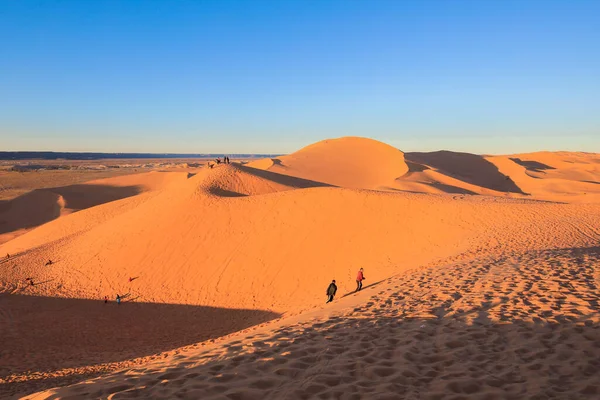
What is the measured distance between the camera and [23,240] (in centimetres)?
3020

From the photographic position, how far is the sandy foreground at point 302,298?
5098 millimetres

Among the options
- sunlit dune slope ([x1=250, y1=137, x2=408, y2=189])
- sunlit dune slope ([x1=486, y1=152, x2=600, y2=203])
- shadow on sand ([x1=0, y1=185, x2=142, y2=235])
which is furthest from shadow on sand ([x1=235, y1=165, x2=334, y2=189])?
shadow on sand ([x1=0, y1=185, x2=142, y2=235])

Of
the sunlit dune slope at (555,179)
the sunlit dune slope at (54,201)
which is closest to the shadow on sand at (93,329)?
the sunlit dune slope at (54,201)

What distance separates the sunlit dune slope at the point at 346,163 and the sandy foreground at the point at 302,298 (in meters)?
13.7

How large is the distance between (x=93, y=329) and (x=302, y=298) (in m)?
7.76

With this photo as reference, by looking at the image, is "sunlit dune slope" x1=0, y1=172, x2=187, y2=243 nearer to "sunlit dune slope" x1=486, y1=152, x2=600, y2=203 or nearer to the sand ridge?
the sand ridge

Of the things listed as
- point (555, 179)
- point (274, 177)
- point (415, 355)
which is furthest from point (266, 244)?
point (555, 179)

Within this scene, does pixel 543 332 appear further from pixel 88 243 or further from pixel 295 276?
pixel 88 243

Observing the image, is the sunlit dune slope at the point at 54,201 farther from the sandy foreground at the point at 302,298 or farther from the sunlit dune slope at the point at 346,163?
the sunlit dune slope at the point at 346,163

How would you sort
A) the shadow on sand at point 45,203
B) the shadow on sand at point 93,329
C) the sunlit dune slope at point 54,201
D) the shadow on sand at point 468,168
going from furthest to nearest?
the shadow on sand at point 468,168
the shadow on sand at point 45,203
the sunlit dune slope at point 54,201
the shadow on sand at point 93,329

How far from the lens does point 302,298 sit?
1456 cm

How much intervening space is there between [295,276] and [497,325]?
10.8 m

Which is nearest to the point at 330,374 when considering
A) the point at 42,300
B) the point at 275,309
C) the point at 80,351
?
the point at 275,309

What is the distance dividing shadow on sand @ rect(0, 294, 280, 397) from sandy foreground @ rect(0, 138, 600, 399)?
0.29ft
